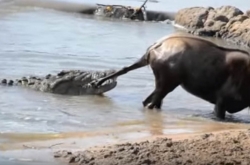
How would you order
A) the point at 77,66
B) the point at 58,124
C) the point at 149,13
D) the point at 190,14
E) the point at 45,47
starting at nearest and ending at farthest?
the point at 58,124
the point at 77,66
the point at 45,47
the point at 190,14
the point at 149,13

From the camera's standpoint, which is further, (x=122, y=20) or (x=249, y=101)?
(x=122, y=20)

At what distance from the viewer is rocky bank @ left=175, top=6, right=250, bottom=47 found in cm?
2389

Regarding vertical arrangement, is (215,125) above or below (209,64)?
below

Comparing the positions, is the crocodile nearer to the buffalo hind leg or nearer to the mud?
the buffalo hind leg

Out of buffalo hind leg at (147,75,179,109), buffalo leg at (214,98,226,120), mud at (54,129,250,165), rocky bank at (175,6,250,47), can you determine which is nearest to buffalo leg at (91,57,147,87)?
buffalo hind leg at (147,75,179,109)

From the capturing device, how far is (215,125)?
10.3 m

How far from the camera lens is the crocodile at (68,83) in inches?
470

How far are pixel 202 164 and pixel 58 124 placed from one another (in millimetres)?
2934

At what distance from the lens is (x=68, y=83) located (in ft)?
39.3

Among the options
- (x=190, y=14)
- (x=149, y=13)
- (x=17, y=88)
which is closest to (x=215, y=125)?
(x=17, y=88)

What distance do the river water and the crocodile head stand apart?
0.55ft

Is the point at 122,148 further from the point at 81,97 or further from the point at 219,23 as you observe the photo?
the point at 219,23

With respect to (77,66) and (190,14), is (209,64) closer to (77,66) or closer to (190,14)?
(77,66)

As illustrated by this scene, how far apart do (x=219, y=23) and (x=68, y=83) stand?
14.3m
